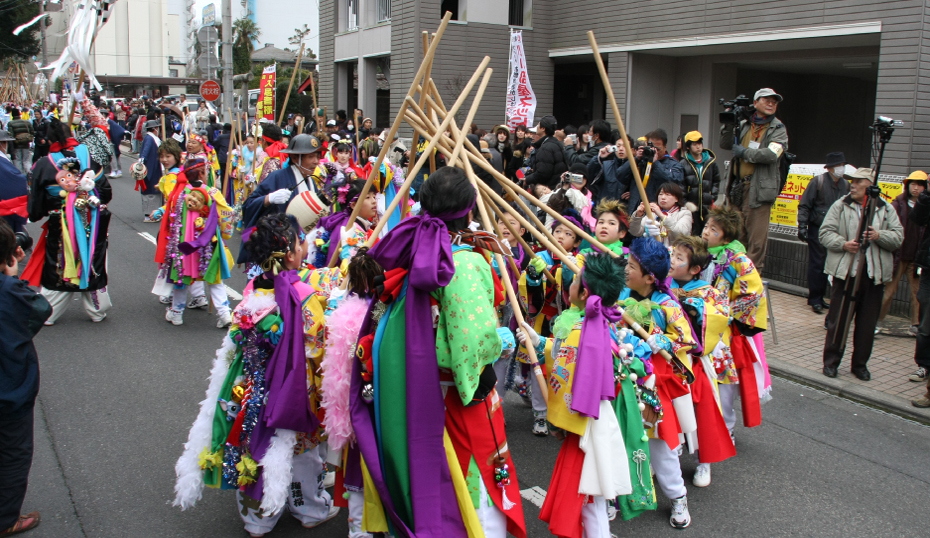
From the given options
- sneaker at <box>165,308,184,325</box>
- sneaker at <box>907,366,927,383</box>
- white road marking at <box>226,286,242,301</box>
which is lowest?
sneaker at <box>907,366,927,383</box>

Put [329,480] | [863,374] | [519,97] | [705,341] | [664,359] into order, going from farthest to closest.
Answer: [519,97]
[863,374]
[329,480]
[705,341]
[664,359]

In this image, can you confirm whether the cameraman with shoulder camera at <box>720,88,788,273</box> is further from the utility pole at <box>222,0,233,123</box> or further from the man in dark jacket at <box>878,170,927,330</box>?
the utility pole at <box>222,0,233,123</box>

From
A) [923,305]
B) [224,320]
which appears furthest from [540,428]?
[224,320]

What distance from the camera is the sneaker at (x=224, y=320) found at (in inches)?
292

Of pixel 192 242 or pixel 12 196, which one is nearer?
pixel 12 196

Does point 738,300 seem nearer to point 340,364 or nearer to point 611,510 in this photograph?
point 611,510

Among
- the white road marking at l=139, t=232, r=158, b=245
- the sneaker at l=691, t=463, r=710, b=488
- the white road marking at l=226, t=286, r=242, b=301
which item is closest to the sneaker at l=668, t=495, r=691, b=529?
the sneaker at l=691, t=463, r=710, b=488

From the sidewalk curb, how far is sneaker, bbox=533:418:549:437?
2.74m

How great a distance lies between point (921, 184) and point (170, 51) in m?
80.7

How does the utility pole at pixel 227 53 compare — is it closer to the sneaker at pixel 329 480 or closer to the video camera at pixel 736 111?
the video camera at pixel 736 111

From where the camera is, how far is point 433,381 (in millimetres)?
2918

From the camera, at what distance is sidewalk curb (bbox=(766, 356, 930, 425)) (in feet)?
19.0

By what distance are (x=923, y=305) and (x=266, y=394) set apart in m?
5.68

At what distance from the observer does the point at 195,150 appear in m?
9.10
